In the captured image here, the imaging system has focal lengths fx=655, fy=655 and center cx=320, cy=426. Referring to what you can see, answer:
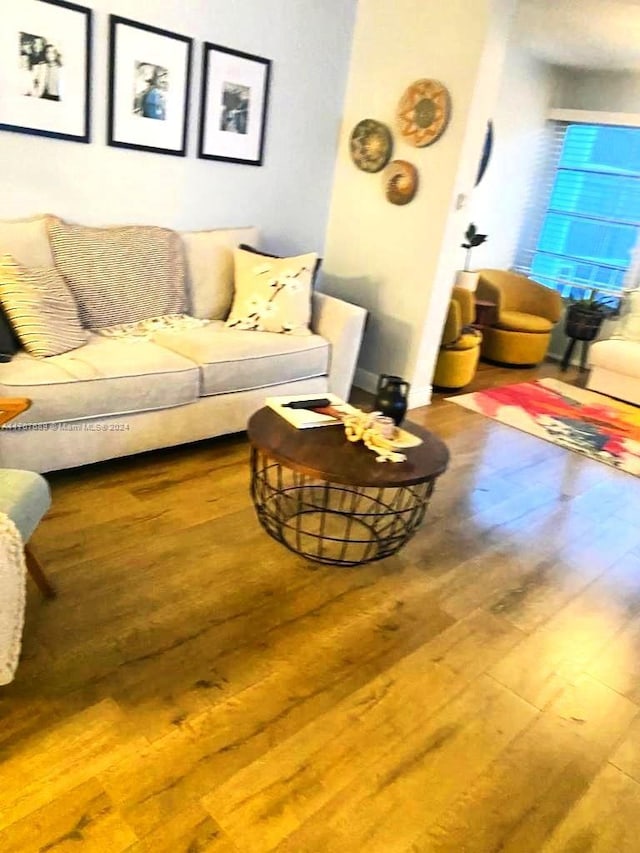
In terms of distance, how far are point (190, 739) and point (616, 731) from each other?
3.74ft

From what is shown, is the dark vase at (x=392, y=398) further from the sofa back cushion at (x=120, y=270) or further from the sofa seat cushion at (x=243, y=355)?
the sofa back cushion at (x=120, y=270)

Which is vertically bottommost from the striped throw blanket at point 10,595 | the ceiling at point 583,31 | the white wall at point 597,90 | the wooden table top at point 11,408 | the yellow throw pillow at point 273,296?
the striped throw blanket at point 10,595

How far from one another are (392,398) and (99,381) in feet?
3.64

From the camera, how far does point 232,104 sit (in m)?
3.52

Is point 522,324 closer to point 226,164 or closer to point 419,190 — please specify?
point 419,190

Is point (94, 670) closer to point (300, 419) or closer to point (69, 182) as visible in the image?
point (300, 419)

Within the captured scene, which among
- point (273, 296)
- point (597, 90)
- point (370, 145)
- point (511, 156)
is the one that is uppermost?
point (597, 90)

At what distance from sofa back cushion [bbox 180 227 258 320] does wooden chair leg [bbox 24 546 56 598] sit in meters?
1.77

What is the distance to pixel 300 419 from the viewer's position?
7.39 ft

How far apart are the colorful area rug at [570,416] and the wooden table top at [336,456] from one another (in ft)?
6.00

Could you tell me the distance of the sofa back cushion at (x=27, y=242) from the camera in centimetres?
270

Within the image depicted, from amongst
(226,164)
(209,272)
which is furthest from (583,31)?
(209,272)

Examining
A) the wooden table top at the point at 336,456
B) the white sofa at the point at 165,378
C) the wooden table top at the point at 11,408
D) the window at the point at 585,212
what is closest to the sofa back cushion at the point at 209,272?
the white sofa at the point at 165,378

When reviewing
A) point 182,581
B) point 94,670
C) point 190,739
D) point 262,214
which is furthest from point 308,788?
point 262,214
